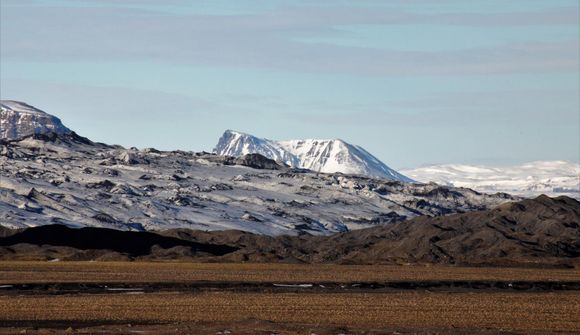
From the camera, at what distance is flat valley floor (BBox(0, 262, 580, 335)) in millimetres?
50031

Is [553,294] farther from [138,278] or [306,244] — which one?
[306,244]

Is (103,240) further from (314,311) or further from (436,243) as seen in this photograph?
(314,311)

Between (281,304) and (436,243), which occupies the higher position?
(436,243)

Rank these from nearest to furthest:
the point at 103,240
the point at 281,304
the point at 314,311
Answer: the point at 314,311, the point at 281,304, the point at 103,240

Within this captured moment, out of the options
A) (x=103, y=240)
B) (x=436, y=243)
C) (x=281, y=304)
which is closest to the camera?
(x=281, y=304)

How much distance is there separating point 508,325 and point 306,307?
11430 millimetres

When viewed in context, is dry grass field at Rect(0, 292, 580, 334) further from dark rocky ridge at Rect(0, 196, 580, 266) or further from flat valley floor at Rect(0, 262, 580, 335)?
dark rocky ridge at Rect(0, 196, 580, 266)

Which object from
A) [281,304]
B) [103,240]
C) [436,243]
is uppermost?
[436,243]

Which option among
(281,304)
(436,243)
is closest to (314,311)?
(281,304)

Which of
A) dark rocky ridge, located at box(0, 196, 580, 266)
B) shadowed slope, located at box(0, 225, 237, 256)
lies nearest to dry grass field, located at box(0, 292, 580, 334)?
dark rocky ridge, located at box(0, 196, 580, 266)

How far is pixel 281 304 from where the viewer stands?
205ft

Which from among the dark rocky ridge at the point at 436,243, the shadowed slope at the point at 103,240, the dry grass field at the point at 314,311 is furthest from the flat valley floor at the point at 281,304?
the shadowed slope at the point at 103,240

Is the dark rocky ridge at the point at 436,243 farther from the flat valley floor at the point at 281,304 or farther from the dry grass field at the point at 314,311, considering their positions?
the dry grass field at the point at 314,311

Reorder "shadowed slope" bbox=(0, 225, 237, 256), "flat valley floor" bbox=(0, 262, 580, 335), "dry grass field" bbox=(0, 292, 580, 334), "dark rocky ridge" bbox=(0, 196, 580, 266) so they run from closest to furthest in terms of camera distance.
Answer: "flat valley floor" bbox=(0, 262, 580, 335), "dry grass field" bbox=(0, 292, 580, 334), "dark rocky ridge" bbox=(0, 196, 580, 266), "shadowed slope" bbox=(0, 225, 237, 256)
